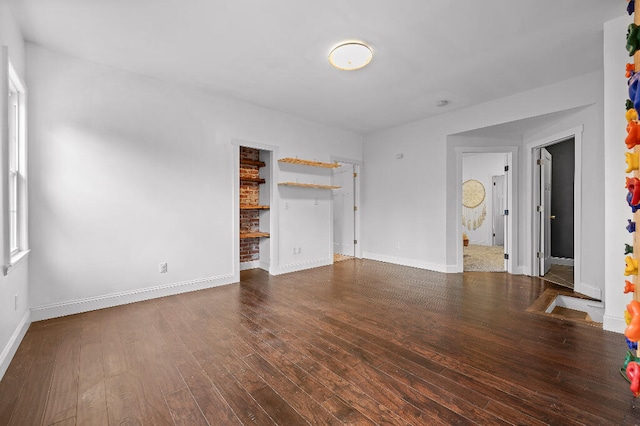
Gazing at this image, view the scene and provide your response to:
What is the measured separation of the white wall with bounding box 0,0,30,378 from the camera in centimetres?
205

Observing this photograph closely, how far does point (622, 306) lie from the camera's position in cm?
254

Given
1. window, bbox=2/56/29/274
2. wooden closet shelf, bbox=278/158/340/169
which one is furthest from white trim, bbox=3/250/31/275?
wooden closet shelf, bbox=278/158/340/169

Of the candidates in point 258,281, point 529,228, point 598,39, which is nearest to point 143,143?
point 258,281

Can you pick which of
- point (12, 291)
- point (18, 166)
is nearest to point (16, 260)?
point (12, 291)

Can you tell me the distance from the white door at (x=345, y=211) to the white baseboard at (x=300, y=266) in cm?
104

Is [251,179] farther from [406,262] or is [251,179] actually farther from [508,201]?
[508,201]

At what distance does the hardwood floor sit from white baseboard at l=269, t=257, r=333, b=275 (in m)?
1.40

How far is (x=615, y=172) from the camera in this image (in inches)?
101

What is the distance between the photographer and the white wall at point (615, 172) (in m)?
2.50

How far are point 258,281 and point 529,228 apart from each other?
14.4 ft

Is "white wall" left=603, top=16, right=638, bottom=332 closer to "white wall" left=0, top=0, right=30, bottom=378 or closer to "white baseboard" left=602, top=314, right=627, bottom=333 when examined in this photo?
"white baseboard" left=602, top=314, right=627, bottom=333

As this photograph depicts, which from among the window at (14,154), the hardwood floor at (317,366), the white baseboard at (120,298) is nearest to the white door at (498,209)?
the hardwood floor at (317,366)

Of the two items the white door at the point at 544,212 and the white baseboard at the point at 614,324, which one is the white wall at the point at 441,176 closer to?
the white door at the point at 544,212

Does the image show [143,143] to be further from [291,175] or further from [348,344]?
[348,344]
